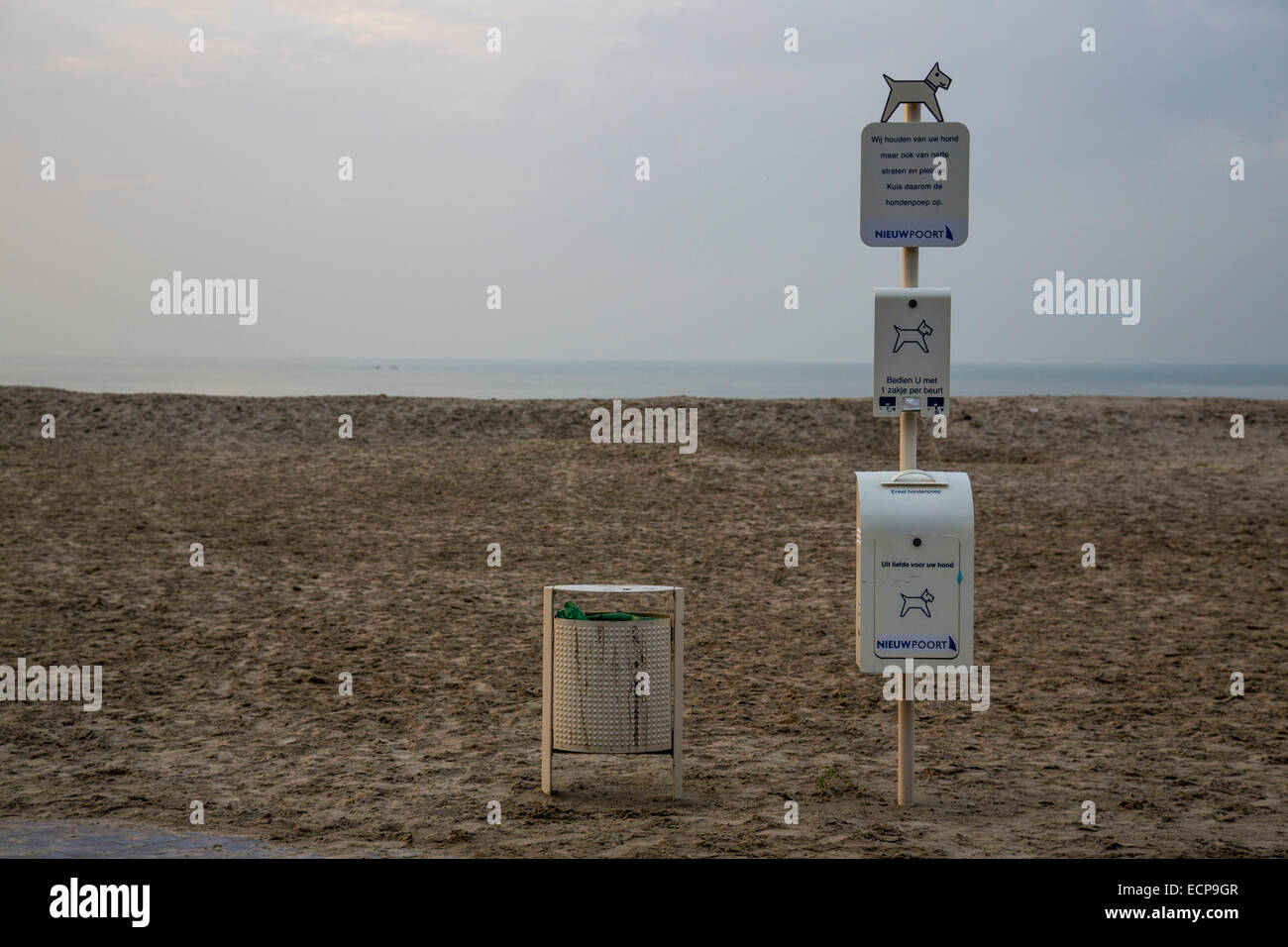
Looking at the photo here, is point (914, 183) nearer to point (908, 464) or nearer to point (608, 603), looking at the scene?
point (908, 464)

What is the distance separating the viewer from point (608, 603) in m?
11.3

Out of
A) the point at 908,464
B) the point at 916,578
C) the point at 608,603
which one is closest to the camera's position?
the point at 916,578

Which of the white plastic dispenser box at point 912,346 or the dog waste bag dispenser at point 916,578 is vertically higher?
the white plastic dispenser box at point 912,346

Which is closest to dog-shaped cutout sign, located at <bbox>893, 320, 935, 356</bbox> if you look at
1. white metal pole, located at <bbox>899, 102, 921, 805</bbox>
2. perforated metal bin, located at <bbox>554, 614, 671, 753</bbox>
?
white metal pole, located at <bbox>899, 102, 921, 805</bbox>

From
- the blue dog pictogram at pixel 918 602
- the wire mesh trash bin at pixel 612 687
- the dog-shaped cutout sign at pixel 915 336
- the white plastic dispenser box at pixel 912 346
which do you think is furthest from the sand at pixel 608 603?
the dog-shaped cutout sign at pixel 915 336

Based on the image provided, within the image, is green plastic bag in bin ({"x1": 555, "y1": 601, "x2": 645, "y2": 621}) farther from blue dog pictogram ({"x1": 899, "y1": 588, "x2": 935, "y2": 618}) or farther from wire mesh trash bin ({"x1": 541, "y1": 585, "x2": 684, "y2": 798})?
blue dog pictogram ({"x1": 899, "y1": 588, "x2": 935, "y2": 618})

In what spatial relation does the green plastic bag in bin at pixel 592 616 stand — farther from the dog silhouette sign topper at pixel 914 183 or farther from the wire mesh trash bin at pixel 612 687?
the dog silhouette sign topper at pixel 914 183

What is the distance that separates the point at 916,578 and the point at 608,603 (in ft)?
18.1

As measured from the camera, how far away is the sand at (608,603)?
6.16m

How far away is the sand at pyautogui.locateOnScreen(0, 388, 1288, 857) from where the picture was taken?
6.16 m

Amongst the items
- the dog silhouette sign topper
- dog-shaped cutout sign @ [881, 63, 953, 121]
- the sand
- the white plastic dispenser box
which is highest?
dog-shaped cutout sign @ [881, 63, 953, 121]

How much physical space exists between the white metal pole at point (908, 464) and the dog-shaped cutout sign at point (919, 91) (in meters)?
0.04

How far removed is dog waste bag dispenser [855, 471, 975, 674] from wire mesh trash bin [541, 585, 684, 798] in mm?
940

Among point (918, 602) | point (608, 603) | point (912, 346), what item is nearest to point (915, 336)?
point (912, 346)
